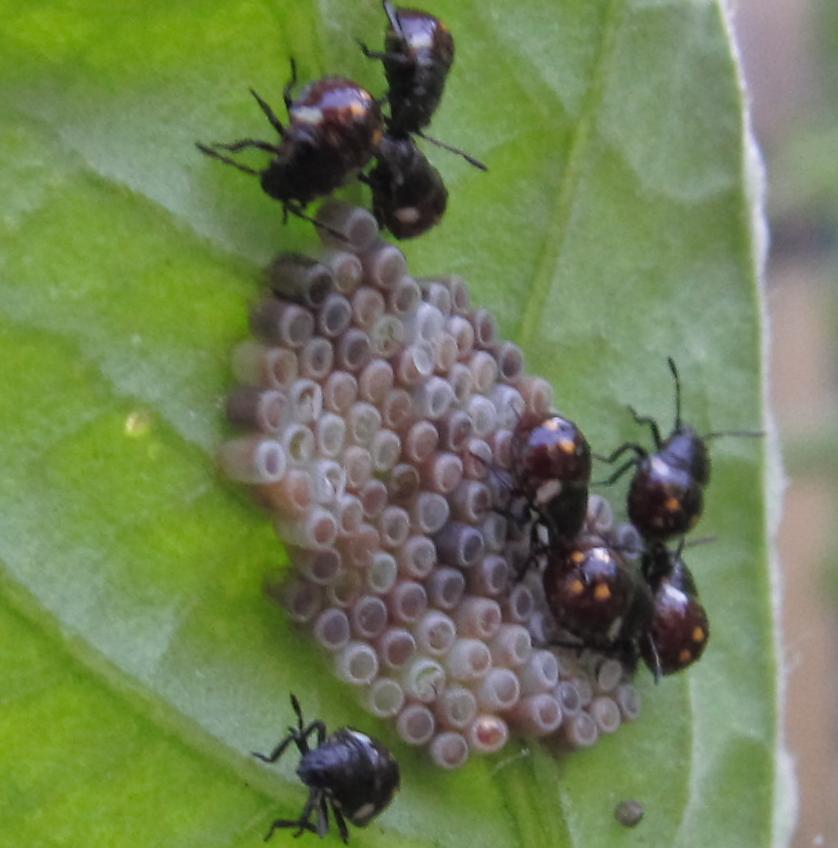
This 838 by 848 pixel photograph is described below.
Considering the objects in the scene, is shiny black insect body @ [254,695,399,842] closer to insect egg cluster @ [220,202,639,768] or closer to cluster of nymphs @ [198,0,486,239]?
insect egg cluster @ [220,202,639,768]

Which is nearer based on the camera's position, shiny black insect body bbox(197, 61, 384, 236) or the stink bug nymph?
shiny black insect body bbox(197, 61, 384, 236)

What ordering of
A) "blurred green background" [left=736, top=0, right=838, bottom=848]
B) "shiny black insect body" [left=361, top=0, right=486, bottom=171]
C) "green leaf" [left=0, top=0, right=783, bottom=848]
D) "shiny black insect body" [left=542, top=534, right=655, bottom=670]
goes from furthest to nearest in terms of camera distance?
"blurred green background" [left=736, top=0, right=838, bottom=848] < "shiny black insect body" [left=542, top=534, right=655, bottom=670] < "shiny black insect body" [left=361, top=0, right=486, bottom=171] < "green leaf" [left=0, top=0, right=783, bottom=848]

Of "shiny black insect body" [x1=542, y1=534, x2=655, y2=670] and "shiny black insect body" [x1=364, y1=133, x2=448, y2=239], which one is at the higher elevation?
"shiny black insect body" [x1=364, y1=133, x2=448, y2=239]

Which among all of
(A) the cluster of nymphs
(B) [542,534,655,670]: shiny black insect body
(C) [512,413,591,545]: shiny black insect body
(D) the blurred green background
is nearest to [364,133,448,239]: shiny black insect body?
(A) the cluster of nymphs

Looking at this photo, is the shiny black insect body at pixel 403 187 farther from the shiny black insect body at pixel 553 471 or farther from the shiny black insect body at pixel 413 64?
the shiny black insect body at pixel 553 471

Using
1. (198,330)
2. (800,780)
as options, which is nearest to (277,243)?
(198,330)

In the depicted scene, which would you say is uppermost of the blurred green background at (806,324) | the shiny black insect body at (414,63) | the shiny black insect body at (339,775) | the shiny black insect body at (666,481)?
the shiny black insect body at (414,63)

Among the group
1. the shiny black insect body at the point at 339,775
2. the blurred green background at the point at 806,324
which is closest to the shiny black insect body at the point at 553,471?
the shiny black insect body at the point at 339,775
